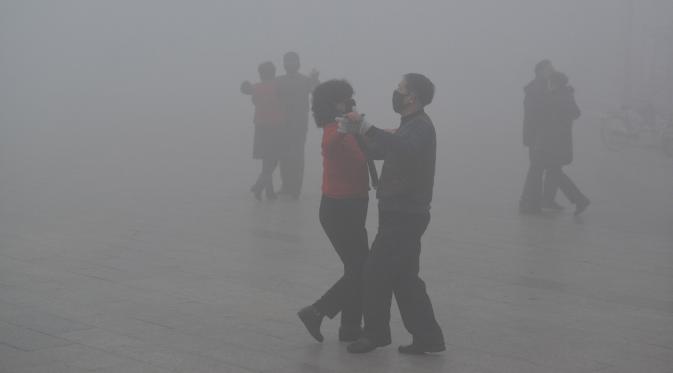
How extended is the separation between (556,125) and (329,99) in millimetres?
7627

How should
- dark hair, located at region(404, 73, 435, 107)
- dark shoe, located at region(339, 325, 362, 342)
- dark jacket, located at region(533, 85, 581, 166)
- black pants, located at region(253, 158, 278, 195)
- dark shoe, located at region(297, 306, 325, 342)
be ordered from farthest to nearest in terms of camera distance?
black pants, located at region(253, 158, 278, 195) < dark jacket, located at region(533, 85, 581, 166) < dark shoe, located at region(339, 325, 362, 342) < dark shoe, located at region(297, 306, 325, 342) < dark hair, located at region(404, 73, 435, 107)

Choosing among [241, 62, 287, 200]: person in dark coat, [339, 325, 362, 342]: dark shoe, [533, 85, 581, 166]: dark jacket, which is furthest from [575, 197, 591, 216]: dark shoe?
[339, 325, 362, 342]: dark shoe

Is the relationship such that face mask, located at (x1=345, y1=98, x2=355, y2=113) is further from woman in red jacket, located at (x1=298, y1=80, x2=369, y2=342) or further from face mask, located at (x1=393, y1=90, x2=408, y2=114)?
face mask, located at (x1=393, y1=90, x2=408, y2=114)

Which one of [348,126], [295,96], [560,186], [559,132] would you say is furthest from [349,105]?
[295,96]

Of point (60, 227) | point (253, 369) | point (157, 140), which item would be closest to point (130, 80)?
point (157, 140)

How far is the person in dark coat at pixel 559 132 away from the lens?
43.9 feet

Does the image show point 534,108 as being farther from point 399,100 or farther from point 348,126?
point 348,126

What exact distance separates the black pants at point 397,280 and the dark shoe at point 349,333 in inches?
10.9

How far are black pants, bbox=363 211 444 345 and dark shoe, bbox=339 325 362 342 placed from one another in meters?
0.28

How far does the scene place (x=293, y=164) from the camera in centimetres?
1458

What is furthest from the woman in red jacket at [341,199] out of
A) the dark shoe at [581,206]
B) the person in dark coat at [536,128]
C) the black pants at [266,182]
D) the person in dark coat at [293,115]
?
the person in dark coat at [293,115]

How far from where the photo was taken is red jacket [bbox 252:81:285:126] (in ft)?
46.9

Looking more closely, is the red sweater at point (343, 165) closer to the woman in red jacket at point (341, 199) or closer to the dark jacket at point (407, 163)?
the woman in red jacket at point (341, 199)

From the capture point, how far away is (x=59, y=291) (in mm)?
7742
